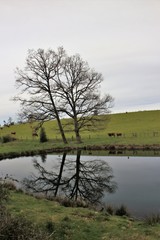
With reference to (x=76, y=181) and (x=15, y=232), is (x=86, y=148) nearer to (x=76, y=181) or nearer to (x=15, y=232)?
(x=76, y=181)

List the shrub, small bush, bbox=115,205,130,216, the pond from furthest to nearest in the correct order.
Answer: the pond → small bush, bbox=115,205,130,216 → the shrub

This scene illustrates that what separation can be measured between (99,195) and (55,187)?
3913 millimetres

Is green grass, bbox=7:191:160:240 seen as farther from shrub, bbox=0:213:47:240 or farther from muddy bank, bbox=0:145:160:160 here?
muddy bank, bbox=0:145:160:160

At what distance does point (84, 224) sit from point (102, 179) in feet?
36.5

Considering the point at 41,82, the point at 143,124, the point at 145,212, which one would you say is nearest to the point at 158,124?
the point at 143,124

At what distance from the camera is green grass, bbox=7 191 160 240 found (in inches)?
356

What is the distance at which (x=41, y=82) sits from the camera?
151ft

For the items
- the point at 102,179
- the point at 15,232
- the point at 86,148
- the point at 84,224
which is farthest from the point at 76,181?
the point at 86,148

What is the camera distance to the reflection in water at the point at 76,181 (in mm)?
17312

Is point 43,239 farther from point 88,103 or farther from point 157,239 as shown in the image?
point 88,103

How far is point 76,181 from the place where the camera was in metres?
20.9

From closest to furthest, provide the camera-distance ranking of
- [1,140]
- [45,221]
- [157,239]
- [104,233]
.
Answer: [157,239] < [104,233] < [45,221] < [1,140]

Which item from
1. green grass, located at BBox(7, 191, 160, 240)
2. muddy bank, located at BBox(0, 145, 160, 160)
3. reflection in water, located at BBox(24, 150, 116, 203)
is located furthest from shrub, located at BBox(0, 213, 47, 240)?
muddy bank, located at BBox(0, 145, 160, 160)

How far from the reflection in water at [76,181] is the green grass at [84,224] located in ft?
12.4
